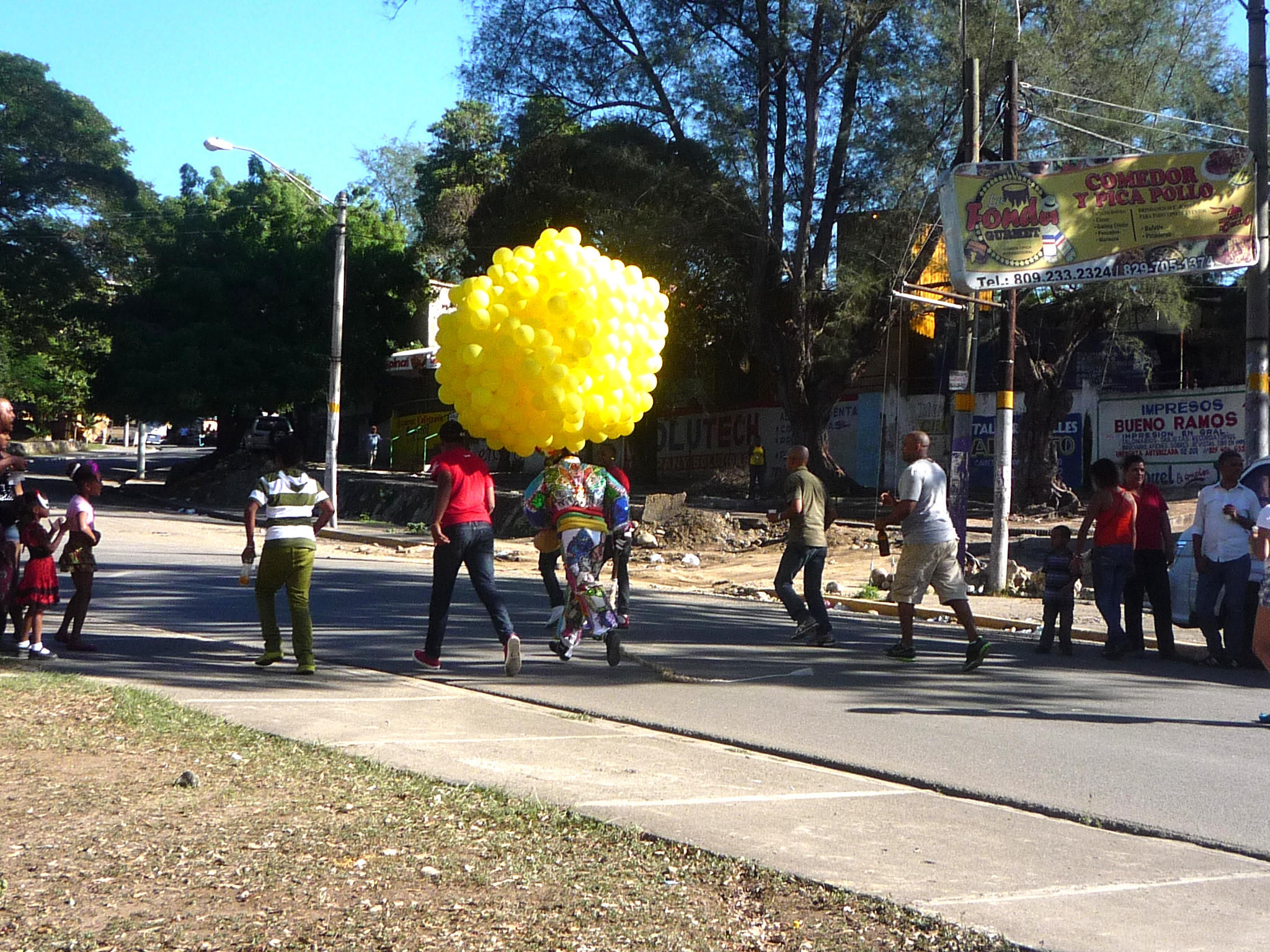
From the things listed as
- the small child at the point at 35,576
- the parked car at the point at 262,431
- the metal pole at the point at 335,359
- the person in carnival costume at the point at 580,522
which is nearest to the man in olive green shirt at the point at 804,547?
the person in carnival costume at the point at 580,522

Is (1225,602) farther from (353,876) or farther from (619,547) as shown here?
(353,876)

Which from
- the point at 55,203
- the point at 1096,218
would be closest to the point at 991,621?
the point at 1096,218

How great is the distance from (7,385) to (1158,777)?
173 ft

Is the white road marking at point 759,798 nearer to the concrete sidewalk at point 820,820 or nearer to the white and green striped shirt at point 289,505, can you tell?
the concrete sidewalk at point 820,820

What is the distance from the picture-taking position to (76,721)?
674 cm

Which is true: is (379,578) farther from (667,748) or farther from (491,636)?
(667,748)

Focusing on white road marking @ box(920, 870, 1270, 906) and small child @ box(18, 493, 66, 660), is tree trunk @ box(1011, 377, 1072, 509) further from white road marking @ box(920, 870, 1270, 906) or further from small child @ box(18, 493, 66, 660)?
white road marking @ box(920, 870, 1270, 906)

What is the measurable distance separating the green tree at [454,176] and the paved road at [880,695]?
29920 millimetres

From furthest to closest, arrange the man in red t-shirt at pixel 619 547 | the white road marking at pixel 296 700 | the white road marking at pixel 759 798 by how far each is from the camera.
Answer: the man in red t-shirt at pixel 619 547
the white road marking at pixel 296 700
the white road marking at pixel 759 798

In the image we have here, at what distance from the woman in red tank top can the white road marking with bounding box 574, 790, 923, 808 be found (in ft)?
17.9

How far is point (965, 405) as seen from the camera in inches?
673

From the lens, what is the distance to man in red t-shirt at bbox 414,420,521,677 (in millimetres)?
8953

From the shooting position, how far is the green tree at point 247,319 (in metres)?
35.4

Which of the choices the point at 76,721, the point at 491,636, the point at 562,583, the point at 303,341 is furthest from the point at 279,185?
the point at 76,721
